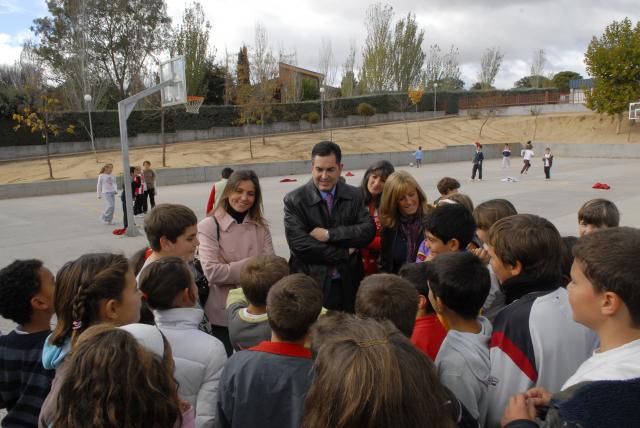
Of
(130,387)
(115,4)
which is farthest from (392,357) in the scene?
(115,4)

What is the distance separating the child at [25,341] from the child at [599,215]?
12.8 ft

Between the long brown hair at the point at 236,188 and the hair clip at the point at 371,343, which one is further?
the long brown hair at the point at 236,188

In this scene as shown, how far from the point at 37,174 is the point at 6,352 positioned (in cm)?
3160

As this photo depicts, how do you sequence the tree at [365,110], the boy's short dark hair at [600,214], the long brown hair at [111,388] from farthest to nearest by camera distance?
the tree at [365,110] < the boy's short dark hair at [600,214] < the long brown hair at [111,388]

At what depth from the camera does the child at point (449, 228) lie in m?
3.32

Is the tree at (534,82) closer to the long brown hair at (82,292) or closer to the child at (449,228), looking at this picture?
the child at (449,228)

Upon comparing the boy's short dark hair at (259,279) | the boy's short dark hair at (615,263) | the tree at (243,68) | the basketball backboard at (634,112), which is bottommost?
the boy's short dark hair at (259,279)

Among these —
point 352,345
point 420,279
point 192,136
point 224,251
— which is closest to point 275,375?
point 352,345

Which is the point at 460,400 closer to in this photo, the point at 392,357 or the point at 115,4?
the point at 392,357

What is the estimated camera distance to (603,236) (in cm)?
175

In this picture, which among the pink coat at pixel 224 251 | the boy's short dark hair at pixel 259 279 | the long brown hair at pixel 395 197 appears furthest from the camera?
the long brown hair at pixel 395 197

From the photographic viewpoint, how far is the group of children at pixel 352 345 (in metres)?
1.29

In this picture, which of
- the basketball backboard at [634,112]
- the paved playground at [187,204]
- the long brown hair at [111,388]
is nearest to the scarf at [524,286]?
the long brown hair at [111,388]

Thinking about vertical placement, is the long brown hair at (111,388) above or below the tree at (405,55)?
below
